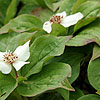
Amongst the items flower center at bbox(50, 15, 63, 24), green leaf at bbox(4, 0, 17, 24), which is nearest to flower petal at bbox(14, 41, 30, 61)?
flower center at bbox(50, 15, 63, 24)

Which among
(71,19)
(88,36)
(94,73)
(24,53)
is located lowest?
(94,73)

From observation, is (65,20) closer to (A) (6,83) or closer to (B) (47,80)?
(B) (47,80)

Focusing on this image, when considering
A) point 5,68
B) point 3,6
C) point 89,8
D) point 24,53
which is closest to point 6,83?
point 5,68

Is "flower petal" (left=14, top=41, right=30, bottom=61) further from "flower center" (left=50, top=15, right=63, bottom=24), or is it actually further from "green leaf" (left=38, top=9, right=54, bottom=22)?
"green leaf" (left=38, top=9, right=54, bottom=22)

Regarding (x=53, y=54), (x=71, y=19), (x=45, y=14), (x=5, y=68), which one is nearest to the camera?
(x=5, y=68)

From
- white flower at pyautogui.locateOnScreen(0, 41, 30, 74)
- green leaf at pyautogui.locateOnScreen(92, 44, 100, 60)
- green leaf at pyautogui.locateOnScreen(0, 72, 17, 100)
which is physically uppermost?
white flower at pyautogui.locateOnScreen(0, 41, 30, 74)

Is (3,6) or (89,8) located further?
(3,6)

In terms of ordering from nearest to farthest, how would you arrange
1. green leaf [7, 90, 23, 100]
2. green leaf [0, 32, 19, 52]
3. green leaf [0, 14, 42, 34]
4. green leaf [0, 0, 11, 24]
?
green leaf [7, 90, 23, 100] < green leaf [0, 32, 19, 52] < green leaf [0, 14, 42, 34] < green leaf [0, 0, 11, 24]

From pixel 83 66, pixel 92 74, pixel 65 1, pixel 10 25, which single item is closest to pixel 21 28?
pixel 10 25
